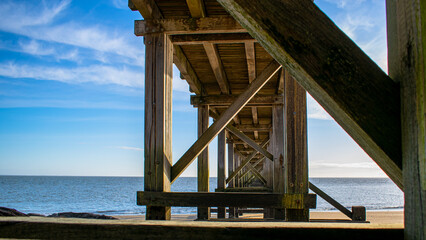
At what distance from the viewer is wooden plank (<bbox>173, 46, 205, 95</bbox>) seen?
561cm

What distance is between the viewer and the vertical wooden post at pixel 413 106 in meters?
0.92

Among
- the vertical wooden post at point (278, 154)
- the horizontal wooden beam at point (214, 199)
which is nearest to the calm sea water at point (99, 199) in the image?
the vertical wooden post at point (278, 154)

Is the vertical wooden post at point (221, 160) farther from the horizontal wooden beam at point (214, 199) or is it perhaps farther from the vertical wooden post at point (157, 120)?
the horizontal wooden beam at point (214, 199)

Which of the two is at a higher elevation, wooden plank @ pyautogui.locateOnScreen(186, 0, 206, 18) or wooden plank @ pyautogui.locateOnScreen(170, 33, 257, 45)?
wooden plank @ pyautogui.locateOnScreen(186, 0, 206, 18)

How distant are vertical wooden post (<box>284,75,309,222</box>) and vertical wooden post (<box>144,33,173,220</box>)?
50.5 inches

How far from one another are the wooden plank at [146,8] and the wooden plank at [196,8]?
1.29 ft

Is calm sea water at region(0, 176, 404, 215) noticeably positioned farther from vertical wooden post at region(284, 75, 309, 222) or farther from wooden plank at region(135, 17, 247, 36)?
wooden plank at region(135, 17, 247, 36)

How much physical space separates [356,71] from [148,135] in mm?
2944

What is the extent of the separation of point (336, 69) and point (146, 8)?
3209 mm

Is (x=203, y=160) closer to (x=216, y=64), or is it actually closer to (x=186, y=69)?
(x=186, y=69)

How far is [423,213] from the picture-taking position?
2.99 feet

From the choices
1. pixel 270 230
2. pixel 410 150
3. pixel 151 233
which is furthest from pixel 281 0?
pixel 151 233

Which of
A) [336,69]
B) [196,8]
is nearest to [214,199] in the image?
[196,8]

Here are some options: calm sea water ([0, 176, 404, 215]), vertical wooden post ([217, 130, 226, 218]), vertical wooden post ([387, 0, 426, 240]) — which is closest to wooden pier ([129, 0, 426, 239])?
vertical wooden post ([387, 0, 426, 240])
